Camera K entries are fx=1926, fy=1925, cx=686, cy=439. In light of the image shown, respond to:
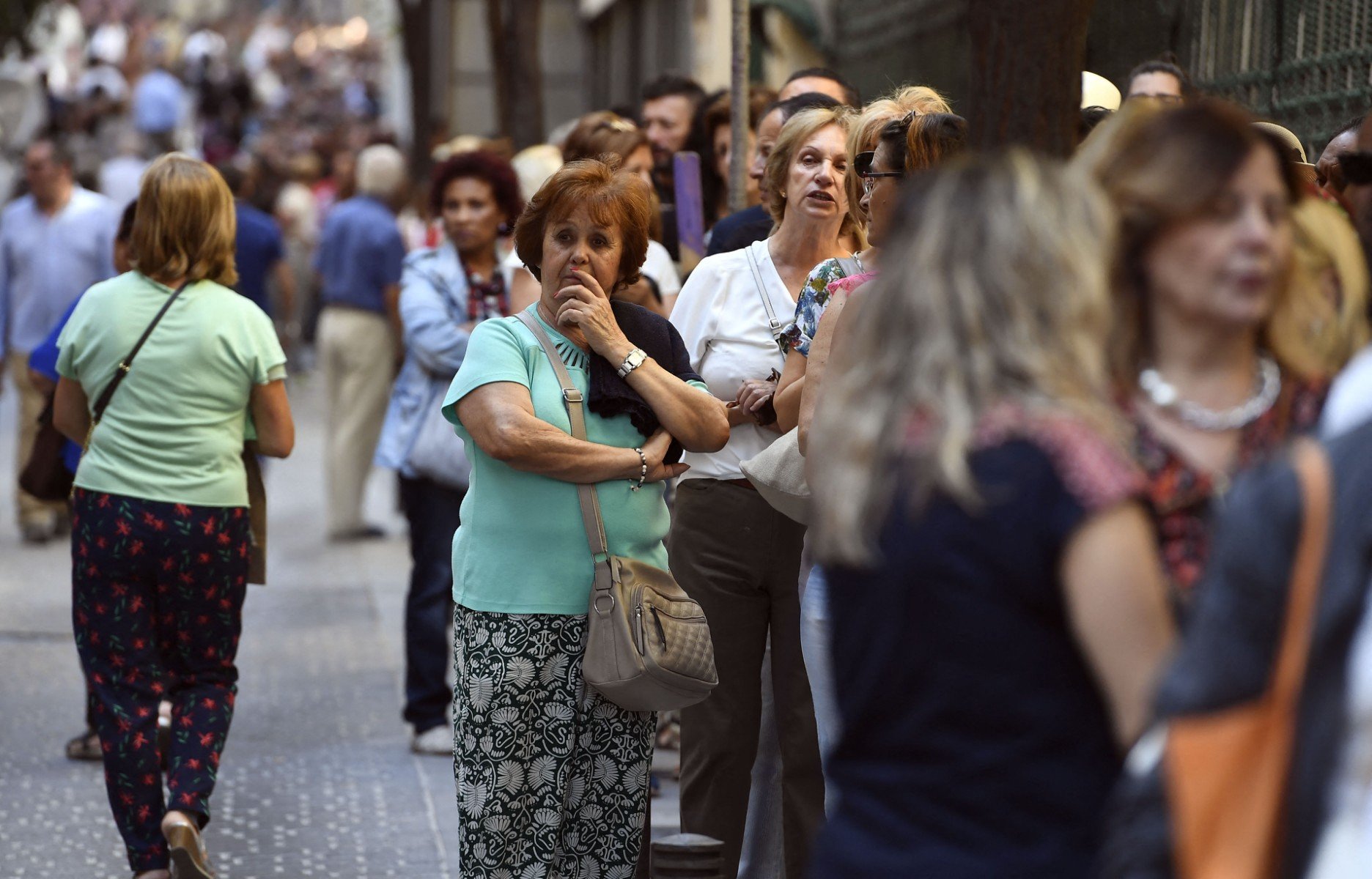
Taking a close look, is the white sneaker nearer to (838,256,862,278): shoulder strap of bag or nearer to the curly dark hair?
the curly dark hair

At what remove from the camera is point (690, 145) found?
732cm

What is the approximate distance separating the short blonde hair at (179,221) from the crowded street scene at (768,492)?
0.01 m

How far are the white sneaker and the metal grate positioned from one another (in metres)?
3.67

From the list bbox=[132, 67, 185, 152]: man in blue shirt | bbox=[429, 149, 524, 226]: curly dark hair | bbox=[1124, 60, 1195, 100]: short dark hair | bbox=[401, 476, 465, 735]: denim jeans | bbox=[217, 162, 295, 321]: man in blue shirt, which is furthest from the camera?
bbox=[132, 67, 185, 152]: man in blue shirt

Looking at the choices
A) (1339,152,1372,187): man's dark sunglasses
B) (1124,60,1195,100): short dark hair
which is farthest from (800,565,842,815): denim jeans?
(1124,60,1195,100): short dark hair

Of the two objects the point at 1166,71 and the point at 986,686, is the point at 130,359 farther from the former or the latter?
the point at 986,686

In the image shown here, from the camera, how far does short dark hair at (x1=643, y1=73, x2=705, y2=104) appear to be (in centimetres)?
799

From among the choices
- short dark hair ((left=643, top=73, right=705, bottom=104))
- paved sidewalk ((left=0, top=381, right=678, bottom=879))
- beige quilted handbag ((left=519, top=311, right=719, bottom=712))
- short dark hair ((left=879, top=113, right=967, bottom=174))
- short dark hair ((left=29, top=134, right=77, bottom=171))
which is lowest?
Result: paved sidewalk ((left=0, top=381, right=678, bottom=879))

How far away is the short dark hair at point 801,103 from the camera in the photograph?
5378 mm

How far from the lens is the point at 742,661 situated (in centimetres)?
487

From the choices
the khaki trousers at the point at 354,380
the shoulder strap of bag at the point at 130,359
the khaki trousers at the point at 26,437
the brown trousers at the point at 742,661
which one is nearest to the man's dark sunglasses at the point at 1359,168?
the brown trousers at the point at 742,661

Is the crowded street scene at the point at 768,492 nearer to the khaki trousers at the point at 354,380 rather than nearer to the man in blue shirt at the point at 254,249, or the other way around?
the khaki trousers at the point at 354,380

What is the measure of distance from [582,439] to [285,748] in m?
3.32

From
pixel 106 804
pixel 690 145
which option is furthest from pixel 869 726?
pixel 690 145
